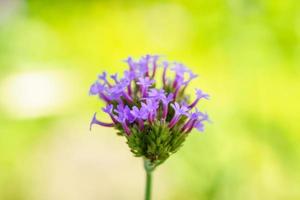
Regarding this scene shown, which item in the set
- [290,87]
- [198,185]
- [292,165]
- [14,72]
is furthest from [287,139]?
[14,72]

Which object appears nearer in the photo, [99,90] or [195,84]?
[99,90]

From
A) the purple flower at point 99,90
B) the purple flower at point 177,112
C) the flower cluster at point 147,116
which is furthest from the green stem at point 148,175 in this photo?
the purple flower at point 99,90

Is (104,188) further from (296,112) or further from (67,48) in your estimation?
(67,48)

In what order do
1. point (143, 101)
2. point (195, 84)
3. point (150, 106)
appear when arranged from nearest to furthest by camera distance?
point (150, 106) → point (143, 101) → point (195, 84)

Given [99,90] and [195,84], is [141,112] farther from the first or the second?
[195,84]

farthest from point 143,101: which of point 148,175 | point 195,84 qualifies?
point 195,84

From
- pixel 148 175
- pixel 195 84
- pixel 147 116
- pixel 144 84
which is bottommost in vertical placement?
pixel 148 175

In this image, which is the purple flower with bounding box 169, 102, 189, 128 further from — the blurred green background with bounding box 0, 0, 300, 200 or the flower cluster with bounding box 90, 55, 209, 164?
the blurred green background with bounding box 0, 0, 300, 200

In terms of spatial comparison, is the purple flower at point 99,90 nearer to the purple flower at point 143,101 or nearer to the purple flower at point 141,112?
the purple flower at point 143,101
